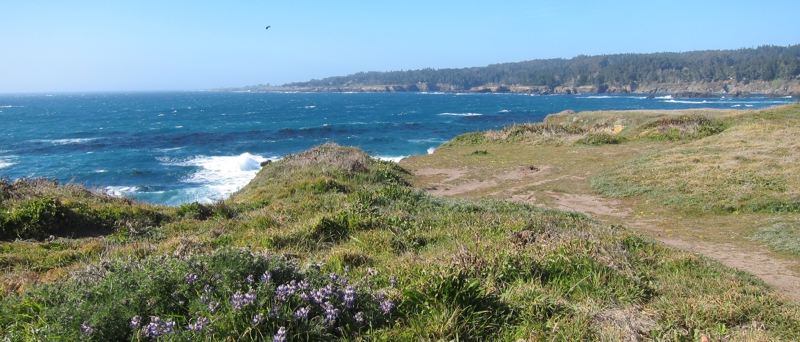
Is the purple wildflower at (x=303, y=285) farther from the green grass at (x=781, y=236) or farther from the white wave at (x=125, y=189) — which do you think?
the white wave at (x=125, y=189)

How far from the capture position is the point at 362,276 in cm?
430

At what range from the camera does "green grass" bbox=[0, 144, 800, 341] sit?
2861 mm

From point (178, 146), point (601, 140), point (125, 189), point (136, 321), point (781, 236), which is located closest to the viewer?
point (136, 321)

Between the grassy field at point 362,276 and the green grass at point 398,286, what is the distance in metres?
0.02

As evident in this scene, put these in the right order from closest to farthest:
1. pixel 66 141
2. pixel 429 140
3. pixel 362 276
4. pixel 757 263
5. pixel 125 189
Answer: pixel 362 276, pixel 757 263, pixel 125 189, pixel 66 141, pixel 429 140

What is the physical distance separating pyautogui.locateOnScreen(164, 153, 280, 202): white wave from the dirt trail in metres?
13.2

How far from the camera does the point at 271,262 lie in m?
3.38

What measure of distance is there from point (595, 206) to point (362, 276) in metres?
10.9

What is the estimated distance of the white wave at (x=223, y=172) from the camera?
88.5 feet

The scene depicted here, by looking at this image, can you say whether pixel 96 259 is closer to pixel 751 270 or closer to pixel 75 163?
pixel 751 270

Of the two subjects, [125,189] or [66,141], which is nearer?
[125,189]

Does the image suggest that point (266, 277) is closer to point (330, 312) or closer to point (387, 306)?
point (330, 312)

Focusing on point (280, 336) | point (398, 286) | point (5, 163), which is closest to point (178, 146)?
point (5, 163)

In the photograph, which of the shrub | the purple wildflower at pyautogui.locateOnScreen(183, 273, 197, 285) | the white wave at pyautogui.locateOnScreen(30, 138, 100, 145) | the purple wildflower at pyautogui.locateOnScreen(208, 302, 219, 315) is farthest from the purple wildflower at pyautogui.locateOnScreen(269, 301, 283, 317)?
the white wave at pyautogui.locateOnScreen(30, 138, 100, 145)
